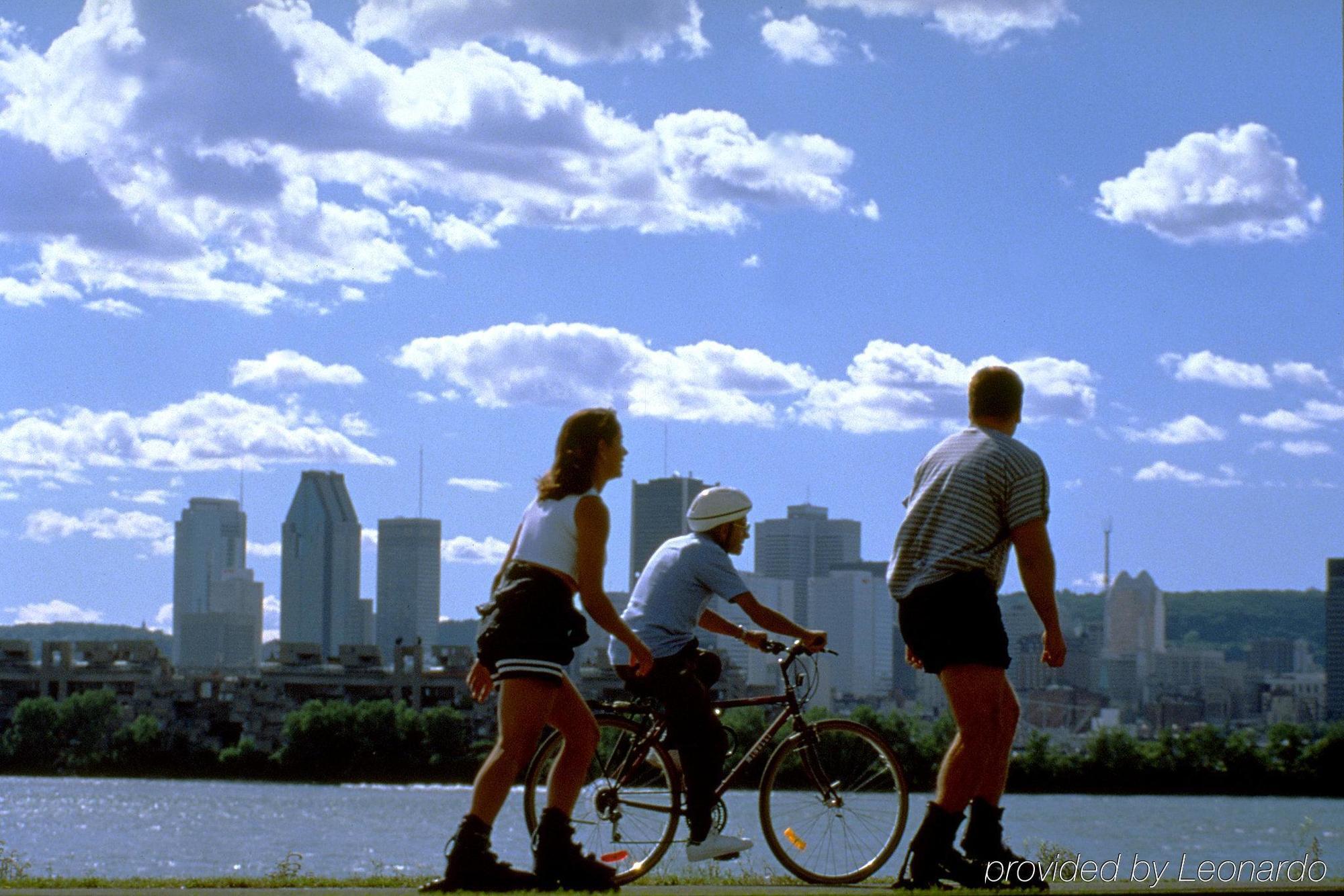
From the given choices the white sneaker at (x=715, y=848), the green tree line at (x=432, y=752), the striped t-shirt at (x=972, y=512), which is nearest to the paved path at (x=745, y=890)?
the white sneaker at (x=715, y=848)

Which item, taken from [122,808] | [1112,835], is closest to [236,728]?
[122,808]

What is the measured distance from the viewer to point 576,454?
738cm

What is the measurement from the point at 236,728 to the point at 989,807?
161 m

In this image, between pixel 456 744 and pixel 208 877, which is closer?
pixel 208 877

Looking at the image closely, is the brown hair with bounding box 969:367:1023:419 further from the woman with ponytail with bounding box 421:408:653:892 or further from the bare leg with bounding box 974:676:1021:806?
the woman with ponytail with bounding box 421:408:653:892

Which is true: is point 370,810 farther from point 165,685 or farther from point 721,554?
point 721,554

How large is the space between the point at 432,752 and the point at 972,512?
127m

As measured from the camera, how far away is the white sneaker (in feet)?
26.7

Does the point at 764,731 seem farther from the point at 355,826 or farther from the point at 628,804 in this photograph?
the point at 355,826

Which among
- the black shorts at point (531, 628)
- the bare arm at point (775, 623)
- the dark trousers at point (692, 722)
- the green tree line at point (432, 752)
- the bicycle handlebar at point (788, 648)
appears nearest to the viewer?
the black shorts at point (531, 628)

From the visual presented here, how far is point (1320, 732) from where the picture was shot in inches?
7510

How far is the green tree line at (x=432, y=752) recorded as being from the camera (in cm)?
11362

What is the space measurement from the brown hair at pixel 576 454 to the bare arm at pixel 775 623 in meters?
1.16

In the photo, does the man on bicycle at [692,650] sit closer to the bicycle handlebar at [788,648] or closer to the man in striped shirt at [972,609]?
the bicycle handlebar at [788,648]
